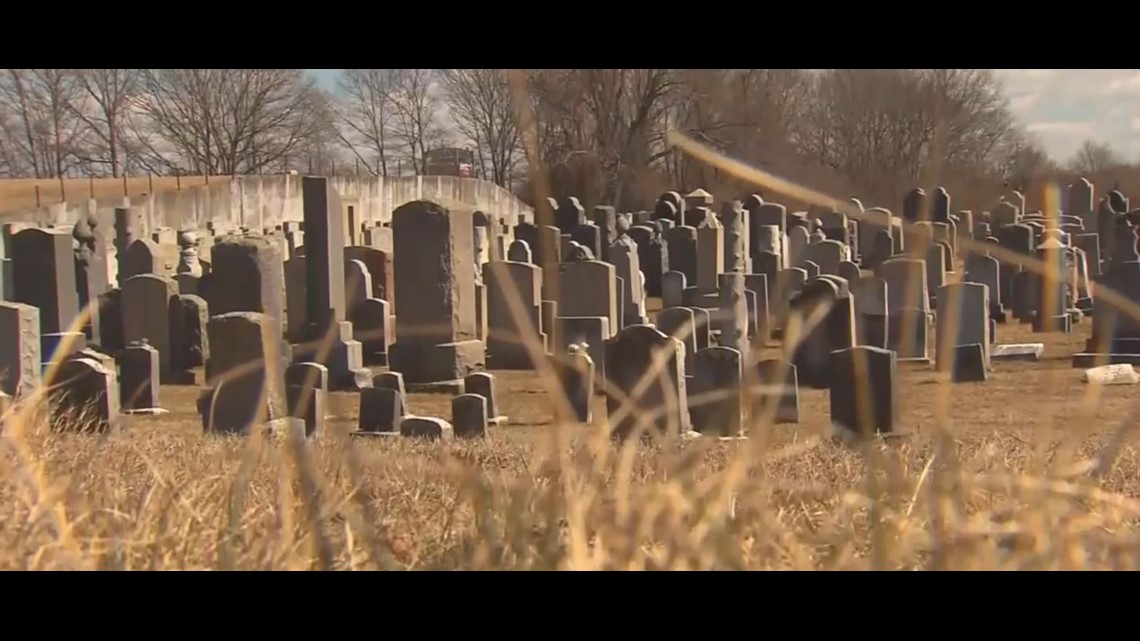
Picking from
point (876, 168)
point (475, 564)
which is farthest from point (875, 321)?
point (876, 168)

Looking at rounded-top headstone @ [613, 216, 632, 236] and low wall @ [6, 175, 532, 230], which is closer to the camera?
low wall @ [6, 175, 532, 230]

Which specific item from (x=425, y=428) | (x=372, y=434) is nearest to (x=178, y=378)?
(x=372, y=434)

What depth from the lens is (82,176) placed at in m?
42.7

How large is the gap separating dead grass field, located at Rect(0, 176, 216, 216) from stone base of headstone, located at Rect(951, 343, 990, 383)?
23.8 metres

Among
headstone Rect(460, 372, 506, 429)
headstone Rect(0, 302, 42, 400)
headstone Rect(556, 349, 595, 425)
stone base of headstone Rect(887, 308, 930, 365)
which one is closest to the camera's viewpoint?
headstone Rect(0, 302, 42, 400)

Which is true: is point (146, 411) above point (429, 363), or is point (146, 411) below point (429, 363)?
below

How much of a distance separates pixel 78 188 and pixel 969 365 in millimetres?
31798

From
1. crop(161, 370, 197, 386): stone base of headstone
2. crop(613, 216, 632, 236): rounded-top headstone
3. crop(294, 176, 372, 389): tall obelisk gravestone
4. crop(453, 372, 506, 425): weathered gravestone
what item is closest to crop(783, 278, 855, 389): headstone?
crop(453, 372, 506, 425): weathered gravestone

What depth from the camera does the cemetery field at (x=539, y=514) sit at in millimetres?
2047

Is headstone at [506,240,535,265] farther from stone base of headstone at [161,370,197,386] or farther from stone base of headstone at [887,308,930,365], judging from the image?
stone base of headstone at [161,370,197,386]

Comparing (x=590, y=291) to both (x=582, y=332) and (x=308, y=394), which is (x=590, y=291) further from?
(x=308, y=394)

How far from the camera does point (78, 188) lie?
115ft

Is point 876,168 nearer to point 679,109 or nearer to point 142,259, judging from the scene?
point 679,109

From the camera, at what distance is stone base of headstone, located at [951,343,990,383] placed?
10.6 m
